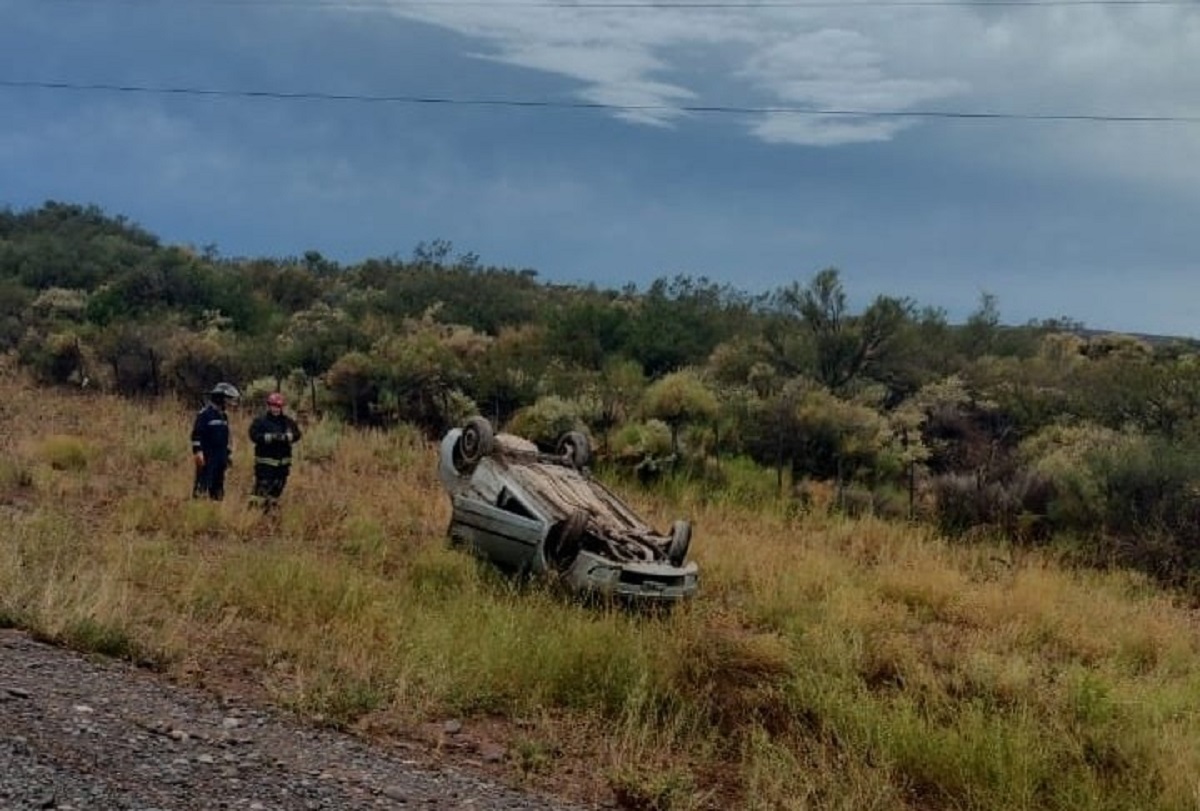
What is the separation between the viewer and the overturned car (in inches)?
359

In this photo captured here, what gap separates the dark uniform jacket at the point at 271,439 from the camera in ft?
42.5

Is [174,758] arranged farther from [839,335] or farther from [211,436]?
[839,335]

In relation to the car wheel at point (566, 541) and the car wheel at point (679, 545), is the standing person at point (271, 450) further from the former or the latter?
the car wheel at point (679, 545)

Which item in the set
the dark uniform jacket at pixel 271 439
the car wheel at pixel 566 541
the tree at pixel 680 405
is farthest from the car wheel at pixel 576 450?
the tree at pixel 680 405

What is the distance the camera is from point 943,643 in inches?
360

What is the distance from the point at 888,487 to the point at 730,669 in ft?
31.0

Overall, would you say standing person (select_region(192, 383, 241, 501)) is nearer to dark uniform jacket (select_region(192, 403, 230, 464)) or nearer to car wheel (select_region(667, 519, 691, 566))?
dark uniform jacket (select_region(192, 403, 230, 464))

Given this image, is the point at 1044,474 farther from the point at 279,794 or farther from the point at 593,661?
the point at 279,794

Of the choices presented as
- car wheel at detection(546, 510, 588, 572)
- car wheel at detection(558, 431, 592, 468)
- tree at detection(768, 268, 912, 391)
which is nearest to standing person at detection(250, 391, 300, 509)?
car wheel at detection(558, 431, 592, 468)

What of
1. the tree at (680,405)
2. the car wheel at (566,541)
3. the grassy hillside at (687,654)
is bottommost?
the grassy hillside at (687,654)

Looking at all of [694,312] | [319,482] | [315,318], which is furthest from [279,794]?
[315,318]

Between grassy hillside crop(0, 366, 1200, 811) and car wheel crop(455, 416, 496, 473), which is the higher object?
car wheel crop(455, 416, 496, 473)

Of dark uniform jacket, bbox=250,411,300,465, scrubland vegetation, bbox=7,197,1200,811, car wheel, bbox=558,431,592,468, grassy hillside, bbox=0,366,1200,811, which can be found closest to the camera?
→ grassy hillside, bbox=0,366,1200,811

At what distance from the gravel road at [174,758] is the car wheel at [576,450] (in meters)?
5.80
